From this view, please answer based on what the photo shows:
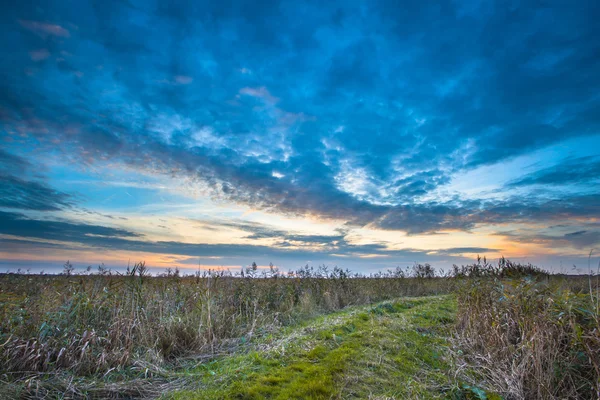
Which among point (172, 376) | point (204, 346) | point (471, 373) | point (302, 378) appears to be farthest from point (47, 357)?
point (471, 373)

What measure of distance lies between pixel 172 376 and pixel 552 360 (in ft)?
20.0

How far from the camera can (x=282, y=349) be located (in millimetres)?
6484

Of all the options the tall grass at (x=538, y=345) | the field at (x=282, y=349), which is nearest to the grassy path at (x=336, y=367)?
the field at (x=282, y=349)

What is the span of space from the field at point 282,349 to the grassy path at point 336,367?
0.02 m

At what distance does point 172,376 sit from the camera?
18.4 ft

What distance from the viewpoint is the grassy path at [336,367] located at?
4.81m

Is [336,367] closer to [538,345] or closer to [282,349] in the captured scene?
[282,349]

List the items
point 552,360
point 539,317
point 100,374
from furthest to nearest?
point 100,374 < point 539,317 < point 552,360

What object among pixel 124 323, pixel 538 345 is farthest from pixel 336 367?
pixel 124 323

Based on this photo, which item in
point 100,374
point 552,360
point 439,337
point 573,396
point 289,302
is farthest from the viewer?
point 289,302

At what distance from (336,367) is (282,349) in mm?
1298

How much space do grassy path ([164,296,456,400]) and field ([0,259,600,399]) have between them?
23 millimetres

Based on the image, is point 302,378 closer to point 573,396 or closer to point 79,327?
point 573,396

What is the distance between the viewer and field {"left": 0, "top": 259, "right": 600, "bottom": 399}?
465 cm
